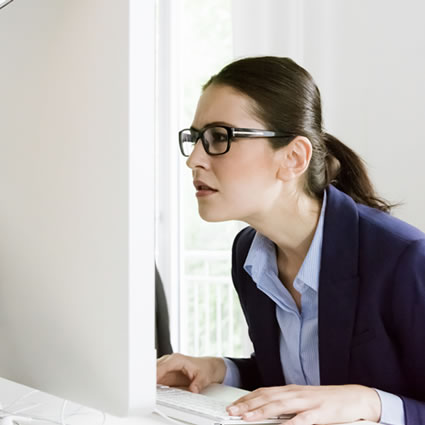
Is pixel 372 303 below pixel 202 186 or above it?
below

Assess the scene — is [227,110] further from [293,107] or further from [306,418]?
[306,418]

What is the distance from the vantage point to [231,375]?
129cm

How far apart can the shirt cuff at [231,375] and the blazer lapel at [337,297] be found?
204 millimetres

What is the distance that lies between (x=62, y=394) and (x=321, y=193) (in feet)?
3.16

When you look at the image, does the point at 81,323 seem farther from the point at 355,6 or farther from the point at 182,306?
the point at 182,306

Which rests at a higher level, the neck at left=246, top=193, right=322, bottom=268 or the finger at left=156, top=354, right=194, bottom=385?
the neck at left=246, top=193, right=322, bottom=268

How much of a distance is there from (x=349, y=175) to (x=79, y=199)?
1.04 m

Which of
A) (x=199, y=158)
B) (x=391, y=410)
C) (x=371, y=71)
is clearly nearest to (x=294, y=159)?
(x=199, y=158)

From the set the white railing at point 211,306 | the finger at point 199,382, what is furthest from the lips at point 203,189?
the white railing at point 211,306

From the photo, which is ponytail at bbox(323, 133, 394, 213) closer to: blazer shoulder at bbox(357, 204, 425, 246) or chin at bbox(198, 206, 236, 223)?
blazer shoulder at bbox(357, 204, 425, 246)

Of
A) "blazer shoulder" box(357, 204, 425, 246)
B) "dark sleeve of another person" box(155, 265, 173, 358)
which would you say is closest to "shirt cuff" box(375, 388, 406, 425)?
"blazer shoulder" box(357, 204, 425, 246)

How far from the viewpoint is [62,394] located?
631 mm

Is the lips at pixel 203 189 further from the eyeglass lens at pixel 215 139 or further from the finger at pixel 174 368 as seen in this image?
the finger at pixel 174 368

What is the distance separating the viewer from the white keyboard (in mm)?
804
